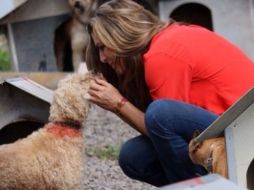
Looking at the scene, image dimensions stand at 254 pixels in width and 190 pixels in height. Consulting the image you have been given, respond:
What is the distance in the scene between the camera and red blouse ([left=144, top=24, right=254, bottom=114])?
3.25 meters

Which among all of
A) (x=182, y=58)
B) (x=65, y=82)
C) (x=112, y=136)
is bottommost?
(x=112, y=136)

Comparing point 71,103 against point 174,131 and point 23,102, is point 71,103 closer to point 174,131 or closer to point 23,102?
point 23,102

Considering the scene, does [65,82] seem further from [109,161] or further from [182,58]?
[109,161]

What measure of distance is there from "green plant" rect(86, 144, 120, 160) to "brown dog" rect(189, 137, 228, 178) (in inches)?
104

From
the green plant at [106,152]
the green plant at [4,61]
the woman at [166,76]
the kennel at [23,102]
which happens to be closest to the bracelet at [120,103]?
the woman at [166,76]

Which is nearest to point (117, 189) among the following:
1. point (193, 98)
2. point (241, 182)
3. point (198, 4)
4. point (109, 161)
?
point (109, 161)

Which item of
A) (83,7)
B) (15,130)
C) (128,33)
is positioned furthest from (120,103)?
(83,7)

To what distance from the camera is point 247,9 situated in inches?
296

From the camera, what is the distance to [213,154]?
2.77 metres

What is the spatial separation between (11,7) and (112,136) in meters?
1.67

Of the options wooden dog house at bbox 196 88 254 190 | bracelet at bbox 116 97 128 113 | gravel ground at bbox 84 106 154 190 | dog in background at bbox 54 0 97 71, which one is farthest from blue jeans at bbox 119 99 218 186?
dog in background at bbox 54 0 97 71

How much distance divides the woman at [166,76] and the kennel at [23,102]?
24.0 inches

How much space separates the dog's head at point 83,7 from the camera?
7.57 m

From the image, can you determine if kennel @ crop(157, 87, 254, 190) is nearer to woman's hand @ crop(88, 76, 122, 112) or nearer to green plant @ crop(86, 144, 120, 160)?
woman's hand @ crop(88, 76, 122, 112)
